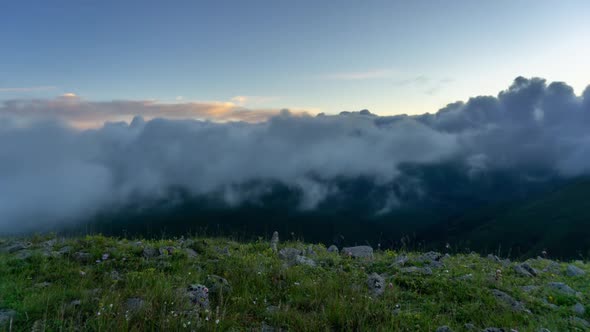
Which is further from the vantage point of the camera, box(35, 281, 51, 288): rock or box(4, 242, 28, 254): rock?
box(4, 242, 28, 254): rock

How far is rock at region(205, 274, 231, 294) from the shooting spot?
6.86m

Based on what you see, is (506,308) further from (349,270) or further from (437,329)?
(349,270)

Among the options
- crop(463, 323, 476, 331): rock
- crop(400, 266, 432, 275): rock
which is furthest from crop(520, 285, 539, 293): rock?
crop(463, 323, 476, 331): rock

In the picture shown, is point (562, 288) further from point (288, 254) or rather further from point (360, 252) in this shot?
point (288, 254)

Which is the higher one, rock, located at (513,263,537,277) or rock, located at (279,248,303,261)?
rock, located at (279,248,303,261)

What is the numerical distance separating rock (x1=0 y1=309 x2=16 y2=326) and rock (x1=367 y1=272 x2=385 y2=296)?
20.6 ft

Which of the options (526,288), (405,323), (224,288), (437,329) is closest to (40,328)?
(224,288)

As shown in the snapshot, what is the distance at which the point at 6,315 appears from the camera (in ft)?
17.6

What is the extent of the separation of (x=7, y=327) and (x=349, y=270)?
6.87 m

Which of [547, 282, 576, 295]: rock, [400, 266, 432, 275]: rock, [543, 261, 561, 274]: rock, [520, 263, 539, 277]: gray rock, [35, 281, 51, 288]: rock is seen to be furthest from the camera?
[543, 261, 561, 274]: rock

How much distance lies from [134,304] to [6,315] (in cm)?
186

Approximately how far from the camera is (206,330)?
511 cm

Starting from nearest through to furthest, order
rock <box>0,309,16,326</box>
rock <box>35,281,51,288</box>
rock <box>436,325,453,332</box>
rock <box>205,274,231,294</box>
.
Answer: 1. rock <box>0,309,16,326</box>
2. rock <box>436,325,453,332</box>
3. rock <box>35,281,51,288</box>
4. rock <box>205,274,231,294</box>

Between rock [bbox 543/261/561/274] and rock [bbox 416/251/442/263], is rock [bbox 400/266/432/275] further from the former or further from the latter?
rock [bbox 543/261/561/274]
